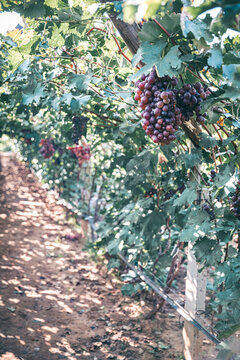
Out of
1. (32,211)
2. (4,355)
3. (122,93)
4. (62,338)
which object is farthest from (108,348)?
(32,211)

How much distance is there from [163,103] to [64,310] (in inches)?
122

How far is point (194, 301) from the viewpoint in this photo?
249 cm

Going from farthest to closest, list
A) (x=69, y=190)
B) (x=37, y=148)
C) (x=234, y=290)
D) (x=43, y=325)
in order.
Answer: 1. (x=37, y=148)
2. (x=69, y=190)
3. (x=43, y=325)
4. (x=234, y=290)

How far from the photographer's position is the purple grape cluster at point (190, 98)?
1464 millimetres

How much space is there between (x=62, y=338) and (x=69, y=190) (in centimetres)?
380

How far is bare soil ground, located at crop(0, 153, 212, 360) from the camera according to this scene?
295 centimetres

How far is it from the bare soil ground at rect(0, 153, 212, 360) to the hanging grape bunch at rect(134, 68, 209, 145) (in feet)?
7.74

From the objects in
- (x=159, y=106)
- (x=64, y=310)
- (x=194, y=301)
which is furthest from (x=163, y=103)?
(x=64, y=310)

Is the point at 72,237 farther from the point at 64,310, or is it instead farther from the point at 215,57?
the point at 215,57

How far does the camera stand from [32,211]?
6957mm

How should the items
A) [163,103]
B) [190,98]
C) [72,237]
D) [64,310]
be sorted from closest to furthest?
[163,103]
[190,98]
[64,310]
[72,237]

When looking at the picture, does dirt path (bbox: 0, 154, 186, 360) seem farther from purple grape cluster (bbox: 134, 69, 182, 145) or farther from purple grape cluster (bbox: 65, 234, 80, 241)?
purple grape cluster (bbox: 134, 69, 182, 145)

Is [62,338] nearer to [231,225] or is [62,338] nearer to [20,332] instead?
[20,332]

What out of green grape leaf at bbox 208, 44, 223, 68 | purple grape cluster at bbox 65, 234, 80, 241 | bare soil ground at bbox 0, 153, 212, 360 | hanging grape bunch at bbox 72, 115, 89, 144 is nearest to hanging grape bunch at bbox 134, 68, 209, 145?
green grape leaf at bbox 208, 44, 223, 68
